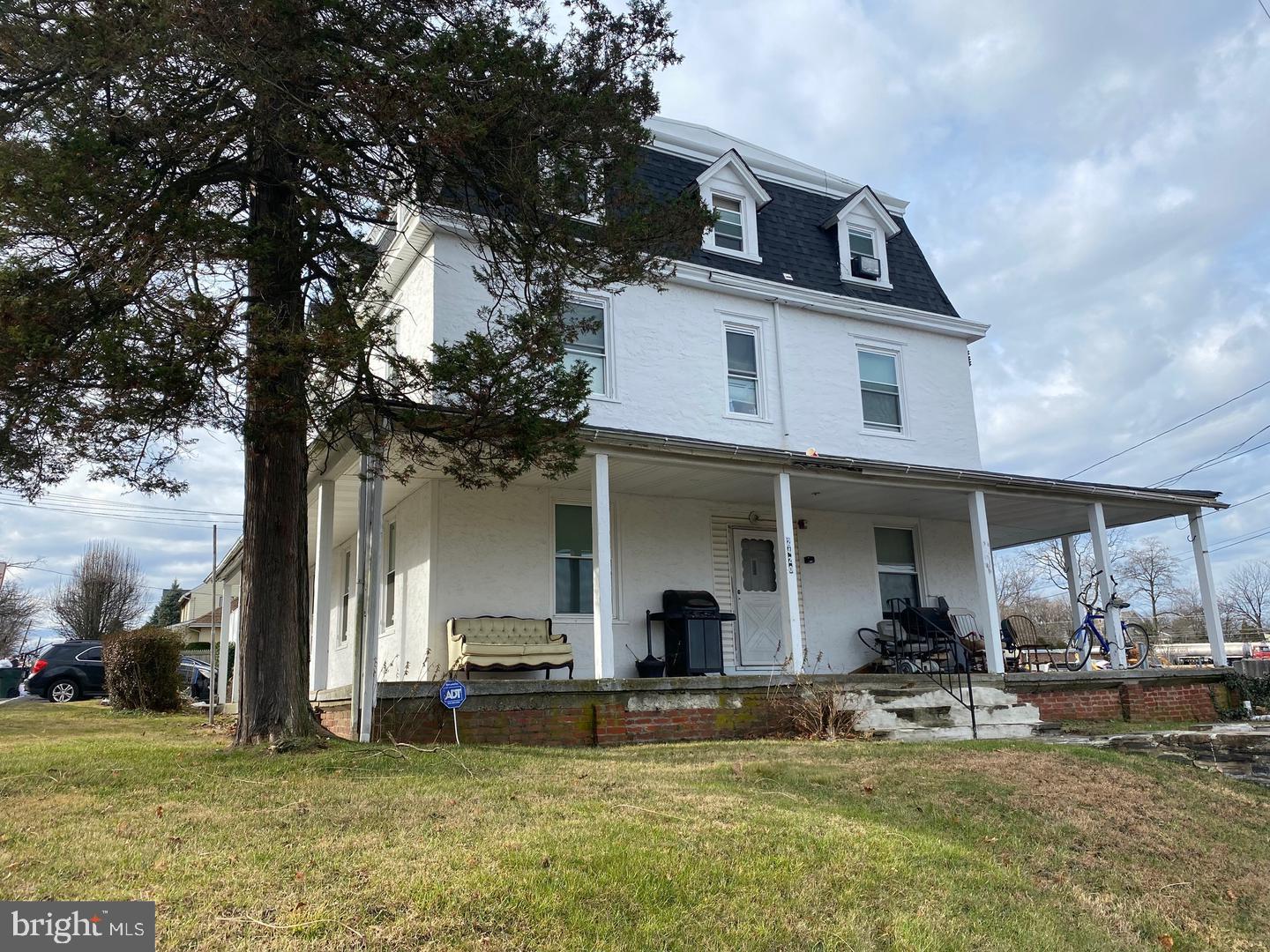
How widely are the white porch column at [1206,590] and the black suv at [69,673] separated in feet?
68.8

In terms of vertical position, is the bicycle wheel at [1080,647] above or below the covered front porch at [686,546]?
below

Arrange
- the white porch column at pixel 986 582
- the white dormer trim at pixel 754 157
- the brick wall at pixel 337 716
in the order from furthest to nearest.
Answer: the white dormer trim at pixel 754 157 → the white porch column at pixel 986 582 → the brick wall at pixel 337 716

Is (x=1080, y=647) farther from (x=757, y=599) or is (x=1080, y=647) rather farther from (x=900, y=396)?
(x=757, y=599)

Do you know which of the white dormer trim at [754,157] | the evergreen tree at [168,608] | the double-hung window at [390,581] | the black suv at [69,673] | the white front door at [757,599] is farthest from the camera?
the evergreen tree at [168,608]

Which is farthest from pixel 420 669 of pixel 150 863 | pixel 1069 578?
pixel 1069 578

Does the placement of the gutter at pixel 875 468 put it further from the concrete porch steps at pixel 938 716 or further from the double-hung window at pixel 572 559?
the concrete porch steps at pixel 938 716

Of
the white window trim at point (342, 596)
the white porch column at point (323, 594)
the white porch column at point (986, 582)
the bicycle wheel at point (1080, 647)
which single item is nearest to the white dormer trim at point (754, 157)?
the white porch column at point (986, 582)

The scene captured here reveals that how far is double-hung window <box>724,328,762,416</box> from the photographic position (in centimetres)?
1416

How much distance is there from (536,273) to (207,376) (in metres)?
3.17

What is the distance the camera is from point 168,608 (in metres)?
60.8

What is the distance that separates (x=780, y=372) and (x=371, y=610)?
7648 mm

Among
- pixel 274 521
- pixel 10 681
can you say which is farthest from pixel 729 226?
pixel 10 681

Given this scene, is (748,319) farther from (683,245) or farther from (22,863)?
(22,863)

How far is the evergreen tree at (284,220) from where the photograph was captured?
21.1 ft
